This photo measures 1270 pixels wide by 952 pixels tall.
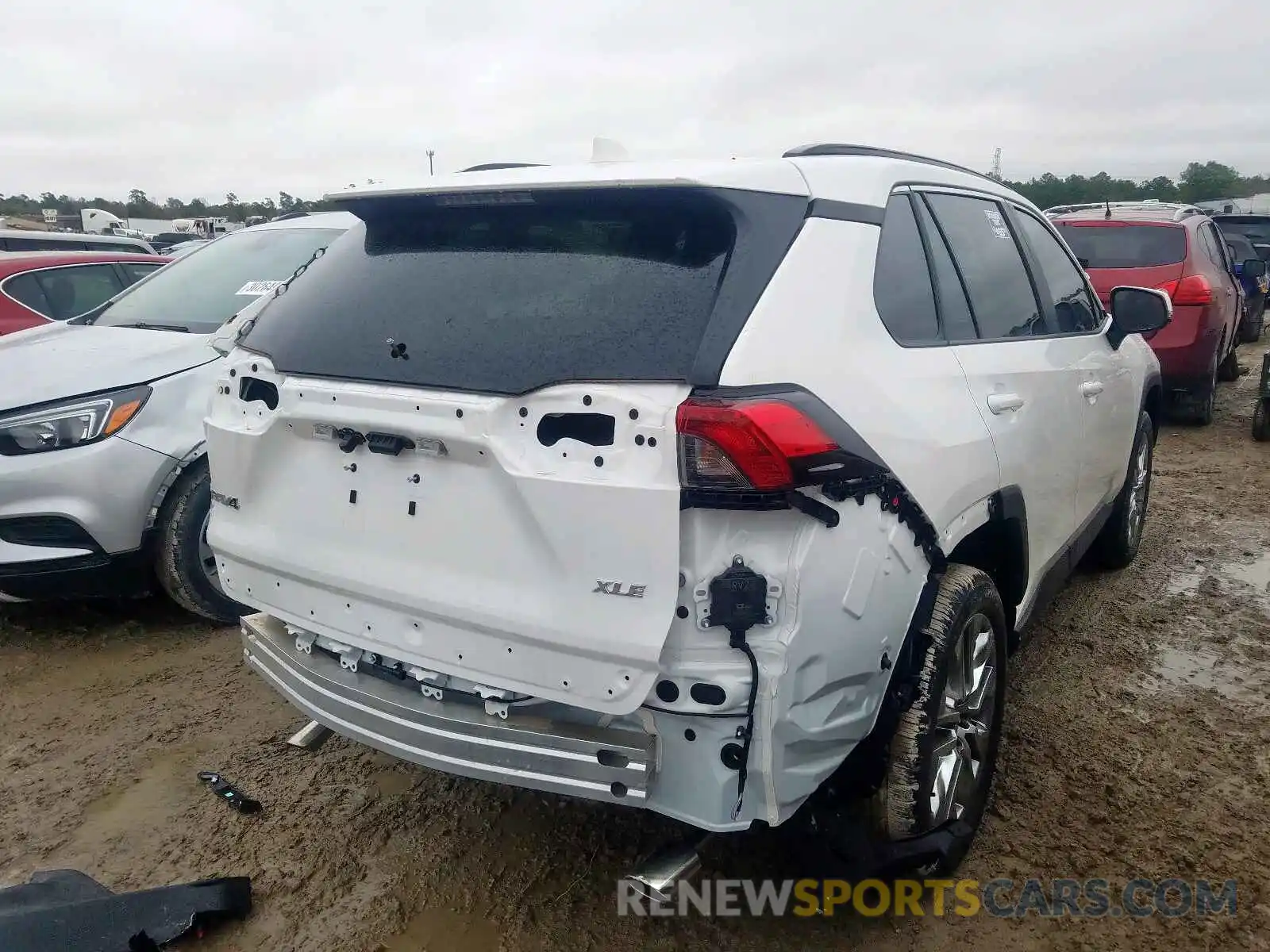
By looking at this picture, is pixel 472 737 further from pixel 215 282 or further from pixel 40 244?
pixel 40 244

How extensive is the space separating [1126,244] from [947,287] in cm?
624

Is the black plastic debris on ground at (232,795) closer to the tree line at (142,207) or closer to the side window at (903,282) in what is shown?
the side window at (903,282)

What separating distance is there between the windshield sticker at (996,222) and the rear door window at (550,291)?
1.43 m

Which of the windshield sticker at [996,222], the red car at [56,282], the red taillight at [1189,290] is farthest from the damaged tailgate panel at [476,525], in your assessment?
the red taillight at [1189,290]

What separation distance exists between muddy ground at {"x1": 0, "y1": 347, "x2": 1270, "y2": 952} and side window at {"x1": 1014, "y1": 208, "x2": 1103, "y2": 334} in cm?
135

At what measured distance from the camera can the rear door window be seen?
1.98 meters

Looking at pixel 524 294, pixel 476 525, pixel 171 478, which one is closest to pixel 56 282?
pixel 171 478

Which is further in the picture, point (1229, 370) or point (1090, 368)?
point (1229, 370)

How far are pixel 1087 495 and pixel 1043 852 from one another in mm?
1538

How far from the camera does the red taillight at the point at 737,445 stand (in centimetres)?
184

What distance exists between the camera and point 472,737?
6.90 feet

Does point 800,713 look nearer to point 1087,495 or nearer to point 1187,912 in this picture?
point 1187,912

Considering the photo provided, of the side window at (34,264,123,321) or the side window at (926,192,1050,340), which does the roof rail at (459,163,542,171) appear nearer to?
the side window at (926,192,1050,340)

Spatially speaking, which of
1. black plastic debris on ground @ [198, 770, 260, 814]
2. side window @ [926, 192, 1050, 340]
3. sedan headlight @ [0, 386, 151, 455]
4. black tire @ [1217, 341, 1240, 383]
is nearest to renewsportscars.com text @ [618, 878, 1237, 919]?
black plastic debris on ground @ [198, 770, 260, 814]
